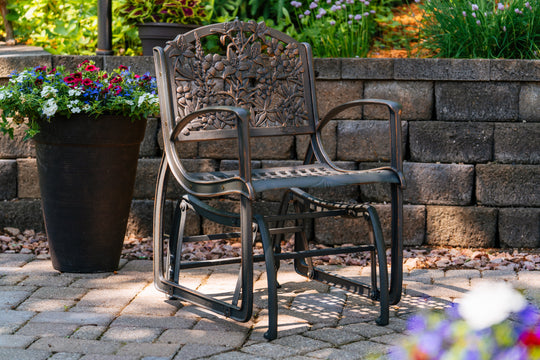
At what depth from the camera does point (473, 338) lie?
0.93 m

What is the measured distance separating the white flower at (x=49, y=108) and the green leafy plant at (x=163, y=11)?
138 centimetres

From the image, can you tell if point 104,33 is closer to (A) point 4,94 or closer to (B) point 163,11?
(B) point 163,11

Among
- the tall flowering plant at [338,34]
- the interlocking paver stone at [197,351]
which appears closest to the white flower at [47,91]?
the interlocking paver stone at [197,351]

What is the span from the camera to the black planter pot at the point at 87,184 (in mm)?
3449

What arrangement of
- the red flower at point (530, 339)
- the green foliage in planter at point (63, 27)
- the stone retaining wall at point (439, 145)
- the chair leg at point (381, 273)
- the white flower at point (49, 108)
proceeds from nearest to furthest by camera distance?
1. the red flower at point (530, 339)
2. the chair leg at point (381, 273)
3. the white flower at point (49, 108)
4. the stone retaining wall at point (439, 145)
5. the green foliage in planter at point (63, 27)

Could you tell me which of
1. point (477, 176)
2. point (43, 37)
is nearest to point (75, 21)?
point (43, 37)

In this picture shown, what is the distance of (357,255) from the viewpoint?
4.10 metres

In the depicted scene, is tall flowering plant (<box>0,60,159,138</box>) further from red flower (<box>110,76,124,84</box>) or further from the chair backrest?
the chair backrest

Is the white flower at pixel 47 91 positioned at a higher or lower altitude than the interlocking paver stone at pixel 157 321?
higher

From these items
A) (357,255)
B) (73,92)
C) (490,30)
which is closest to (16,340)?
(73,92)

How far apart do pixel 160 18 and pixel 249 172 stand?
223 centimetres

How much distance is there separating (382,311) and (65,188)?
5.36 ft

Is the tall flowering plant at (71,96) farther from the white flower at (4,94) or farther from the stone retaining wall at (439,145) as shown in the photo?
the stone retaining wall at (439,145)

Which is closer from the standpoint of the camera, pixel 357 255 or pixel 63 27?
pixel 357 255
